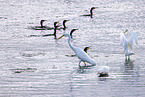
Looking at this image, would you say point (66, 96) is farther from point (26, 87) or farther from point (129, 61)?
point (129, 61)

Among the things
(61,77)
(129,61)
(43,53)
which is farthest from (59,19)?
(61,77)

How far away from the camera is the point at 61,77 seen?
15.0m

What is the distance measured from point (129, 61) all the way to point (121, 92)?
5.23m

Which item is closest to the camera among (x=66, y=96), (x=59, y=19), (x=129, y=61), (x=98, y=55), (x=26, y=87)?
(x=66, y=96)

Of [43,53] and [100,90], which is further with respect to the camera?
[43,53]

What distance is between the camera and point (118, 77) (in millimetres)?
15008

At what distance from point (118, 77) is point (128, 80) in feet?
1.89

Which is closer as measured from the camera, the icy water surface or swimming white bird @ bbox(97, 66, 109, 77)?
the icy water surface

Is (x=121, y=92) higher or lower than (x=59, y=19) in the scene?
lower

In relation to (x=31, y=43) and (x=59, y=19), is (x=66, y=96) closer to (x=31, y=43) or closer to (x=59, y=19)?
(x=31, y=43)

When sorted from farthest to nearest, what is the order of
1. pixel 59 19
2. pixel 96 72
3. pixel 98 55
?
pixel 59 19 < pixel 98 55 < pixel 96 72

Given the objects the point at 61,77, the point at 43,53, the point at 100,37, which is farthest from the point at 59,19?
the point at 61,77

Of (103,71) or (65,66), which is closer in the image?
(103,71)

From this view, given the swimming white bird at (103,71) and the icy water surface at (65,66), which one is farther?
the swimming white bird at (103,71)
